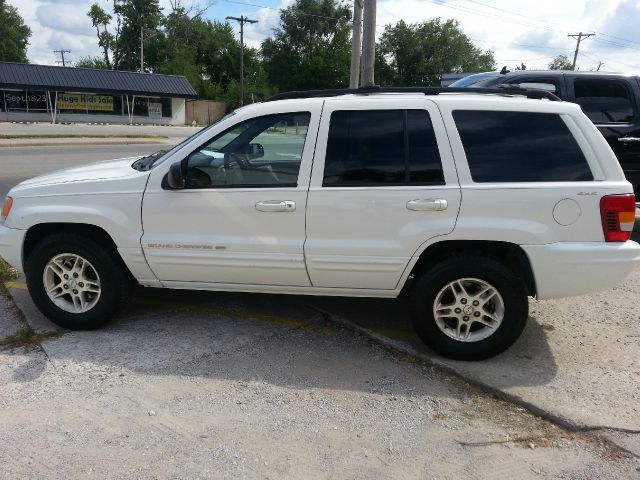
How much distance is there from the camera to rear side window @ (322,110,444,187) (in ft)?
12.8

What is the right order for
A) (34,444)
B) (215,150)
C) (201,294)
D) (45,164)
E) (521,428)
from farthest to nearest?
1. (45,164)
2. (201,294)
3. (215,150)
4. (521,428)
5. (34,444)

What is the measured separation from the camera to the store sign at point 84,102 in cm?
4324

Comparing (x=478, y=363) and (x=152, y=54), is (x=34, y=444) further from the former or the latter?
(x=152, y=54)

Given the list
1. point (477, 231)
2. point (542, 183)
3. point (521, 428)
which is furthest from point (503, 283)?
point (521, 428)

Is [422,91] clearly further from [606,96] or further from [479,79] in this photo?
[606,96]

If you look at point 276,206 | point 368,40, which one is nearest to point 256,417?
point 276,206

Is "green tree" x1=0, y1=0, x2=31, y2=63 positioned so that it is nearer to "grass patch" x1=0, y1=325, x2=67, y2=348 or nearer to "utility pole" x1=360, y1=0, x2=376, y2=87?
"utility pole" x1=360, y1=0, x2=376, y2=87

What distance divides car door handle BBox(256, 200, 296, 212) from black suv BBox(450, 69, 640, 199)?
449 centimetres

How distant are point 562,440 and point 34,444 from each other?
2.92 m

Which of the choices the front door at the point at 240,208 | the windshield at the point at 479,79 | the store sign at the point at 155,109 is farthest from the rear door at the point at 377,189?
the store sign at the point at 155,109

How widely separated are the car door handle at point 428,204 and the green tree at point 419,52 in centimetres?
6596

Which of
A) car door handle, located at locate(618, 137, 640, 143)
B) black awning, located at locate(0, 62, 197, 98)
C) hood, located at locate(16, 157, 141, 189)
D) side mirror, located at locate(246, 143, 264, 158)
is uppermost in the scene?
black awning, located at locate(0, 62, 197, 98)

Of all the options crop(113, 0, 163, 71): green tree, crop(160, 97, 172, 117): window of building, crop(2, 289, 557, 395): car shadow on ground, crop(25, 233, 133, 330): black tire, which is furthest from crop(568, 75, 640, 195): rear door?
crop(113, 0, 163, 71): green tree

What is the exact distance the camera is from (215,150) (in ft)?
13.8
